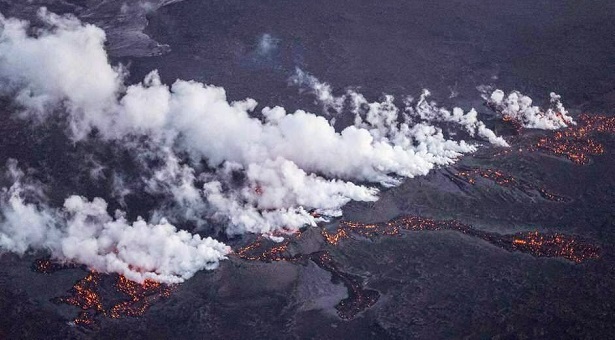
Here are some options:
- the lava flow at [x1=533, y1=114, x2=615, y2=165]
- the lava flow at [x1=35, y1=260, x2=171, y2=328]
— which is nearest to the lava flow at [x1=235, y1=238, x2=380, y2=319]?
the lava flow at [x1=35, y1=260, x2=171, y2=328]

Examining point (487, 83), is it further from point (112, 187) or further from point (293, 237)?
point (112, 187)

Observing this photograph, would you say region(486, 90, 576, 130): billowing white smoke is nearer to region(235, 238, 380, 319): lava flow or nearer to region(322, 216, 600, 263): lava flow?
region(322, 216, 600, 263): lava flow

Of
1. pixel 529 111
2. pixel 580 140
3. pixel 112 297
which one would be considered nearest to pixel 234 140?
pixel 112 297

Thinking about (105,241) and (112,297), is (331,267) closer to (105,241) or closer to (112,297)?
(112,297)

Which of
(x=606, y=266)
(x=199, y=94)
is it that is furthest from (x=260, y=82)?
(x=606, y=266)

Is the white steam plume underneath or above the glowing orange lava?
above
